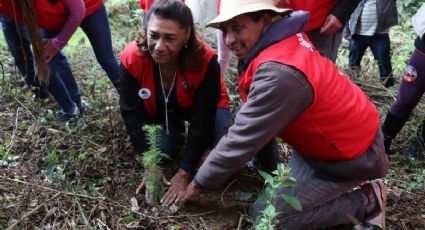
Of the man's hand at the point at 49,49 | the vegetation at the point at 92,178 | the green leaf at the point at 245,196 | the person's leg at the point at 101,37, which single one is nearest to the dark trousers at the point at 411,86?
the vegetation at the point at 92,178

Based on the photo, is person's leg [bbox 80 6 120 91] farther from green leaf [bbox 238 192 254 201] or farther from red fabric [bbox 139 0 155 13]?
green leaf [bbox 238 192 254 201]

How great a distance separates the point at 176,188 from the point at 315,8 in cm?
142

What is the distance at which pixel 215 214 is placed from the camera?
8.27ft

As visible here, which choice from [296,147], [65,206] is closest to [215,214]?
[296,147]

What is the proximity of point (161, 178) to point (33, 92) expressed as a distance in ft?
5.93

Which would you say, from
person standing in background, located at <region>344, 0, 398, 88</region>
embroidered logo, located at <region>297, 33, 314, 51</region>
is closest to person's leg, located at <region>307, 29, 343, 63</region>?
embroidered logo, located at <region>297, 33, 314, 51</region>

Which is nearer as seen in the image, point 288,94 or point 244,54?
point 288,94

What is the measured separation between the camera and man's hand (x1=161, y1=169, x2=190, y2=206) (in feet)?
8.20

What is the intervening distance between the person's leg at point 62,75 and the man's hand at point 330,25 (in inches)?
75.7

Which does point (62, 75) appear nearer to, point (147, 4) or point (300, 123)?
point (147, 4)

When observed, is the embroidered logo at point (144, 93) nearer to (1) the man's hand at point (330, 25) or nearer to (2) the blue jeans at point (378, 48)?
(1) the man's hand at point (330, 25)

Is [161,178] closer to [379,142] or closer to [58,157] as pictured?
[58,157]

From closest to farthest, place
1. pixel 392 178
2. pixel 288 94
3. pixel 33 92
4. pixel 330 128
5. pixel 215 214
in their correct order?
pixel 288 94
pixel 330 128
pixel 215 214
pixel 392 178
pixel 33 92

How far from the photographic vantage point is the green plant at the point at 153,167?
2.28m
